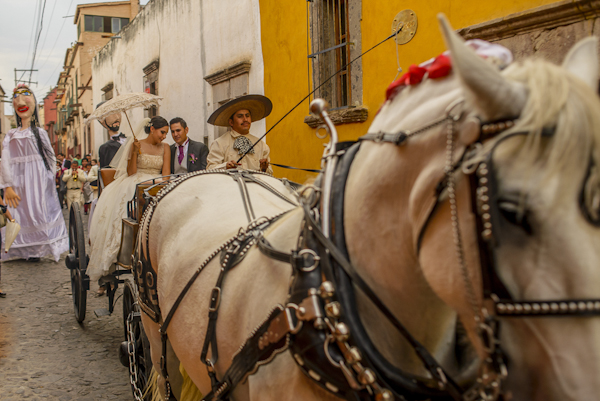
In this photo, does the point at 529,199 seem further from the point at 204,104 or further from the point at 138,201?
the point at 204,104

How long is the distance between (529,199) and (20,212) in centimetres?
831

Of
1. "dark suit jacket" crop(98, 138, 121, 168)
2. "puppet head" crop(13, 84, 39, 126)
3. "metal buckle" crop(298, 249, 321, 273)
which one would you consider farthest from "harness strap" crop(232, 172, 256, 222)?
"puppet head" crop(13, 84, 39, 126)

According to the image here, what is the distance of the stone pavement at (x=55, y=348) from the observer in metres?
3.48

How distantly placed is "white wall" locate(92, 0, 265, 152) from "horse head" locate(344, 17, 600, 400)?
281 inches

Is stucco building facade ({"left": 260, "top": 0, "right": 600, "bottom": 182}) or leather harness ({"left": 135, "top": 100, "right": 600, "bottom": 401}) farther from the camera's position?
stucco building facade ({"left": 260, "top": 0, "right": 600, "bottom": 182})

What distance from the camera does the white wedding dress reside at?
4.30m

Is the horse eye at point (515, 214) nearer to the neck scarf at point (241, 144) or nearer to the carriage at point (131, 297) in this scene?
the carriage at point (131, 297)

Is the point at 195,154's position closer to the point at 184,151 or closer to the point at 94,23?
the point at 184,151

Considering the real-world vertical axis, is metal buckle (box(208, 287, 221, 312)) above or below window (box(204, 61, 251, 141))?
below

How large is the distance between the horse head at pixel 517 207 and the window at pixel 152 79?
13.0m

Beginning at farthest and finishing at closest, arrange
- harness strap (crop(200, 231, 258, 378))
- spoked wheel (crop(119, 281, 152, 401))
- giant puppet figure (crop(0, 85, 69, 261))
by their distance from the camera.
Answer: giant puppet figure (crop(0, 85, 69, 261)) → spoked wheel (crop(119, 281, 152, 401)) → harness strap (crop(200, 231, 258, 378))

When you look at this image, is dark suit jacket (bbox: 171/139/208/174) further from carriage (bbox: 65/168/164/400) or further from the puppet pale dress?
the puppet pale dress

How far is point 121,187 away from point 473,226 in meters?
4.31

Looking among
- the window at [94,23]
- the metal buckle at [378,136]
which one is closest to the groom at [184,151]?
the metal buckle at [378,136]
